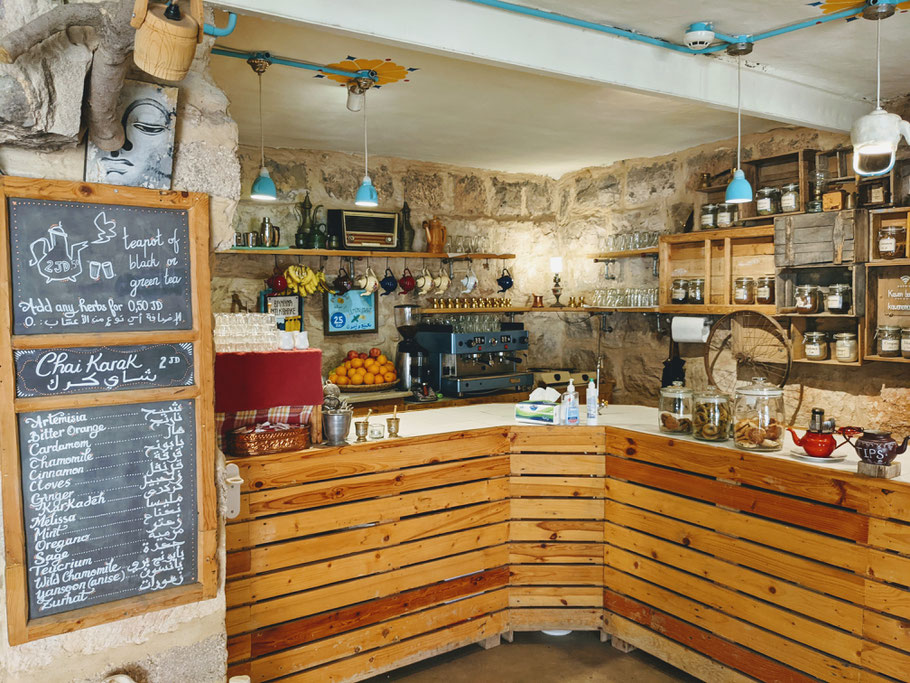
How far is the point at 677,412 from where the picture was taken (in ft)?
11.6

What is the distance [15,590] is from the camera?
Answer: 213 centimetres

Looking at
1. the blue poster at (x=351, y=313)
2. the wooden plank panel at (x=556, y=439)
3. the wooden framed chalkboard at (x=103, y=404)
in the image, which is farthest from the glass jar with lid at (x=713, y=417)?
the blue poster at (x=351, y=313)

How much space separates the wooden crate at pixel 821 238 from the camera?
14.8ft

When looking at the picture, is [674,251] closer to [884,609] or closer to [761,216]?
[761,216]

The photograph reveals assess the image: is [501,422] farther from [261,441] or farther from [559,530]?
[261,441]

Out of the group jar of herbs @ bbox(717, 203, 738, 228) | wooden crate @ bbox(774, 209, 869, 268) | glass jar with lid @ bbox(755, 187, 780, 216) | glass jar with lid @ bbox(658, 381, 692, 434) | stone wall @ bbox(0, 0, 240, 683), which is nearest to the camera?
stone wall @ bbox(0, 0, 240, 683)

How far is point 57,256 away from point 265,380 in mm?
1089

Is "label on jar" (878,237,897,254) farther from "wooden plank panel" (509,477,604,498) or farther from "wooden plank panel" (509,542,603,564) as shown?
"wooden plank panel" (509,542,603,564)

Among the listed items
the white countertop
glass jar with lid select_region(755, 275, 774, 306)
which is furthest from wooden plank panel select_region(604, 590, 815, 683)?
glass jar with lid select_region(755, 275, 774, 306)

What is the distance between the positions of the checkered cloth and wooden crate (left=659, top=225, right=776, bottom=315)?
3.50 metres

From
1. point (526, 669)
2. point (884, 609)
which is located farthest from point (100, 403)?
point (884, 609)

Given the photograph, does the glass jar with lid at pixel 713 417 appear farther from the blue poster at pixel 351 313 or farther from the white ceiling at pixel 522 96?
the blue poster at pixel 351 313

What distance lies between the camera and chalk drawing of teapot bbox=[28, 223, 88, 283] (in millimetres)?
2117

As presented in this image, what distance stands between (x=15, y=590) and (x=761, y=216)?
4.97 m
